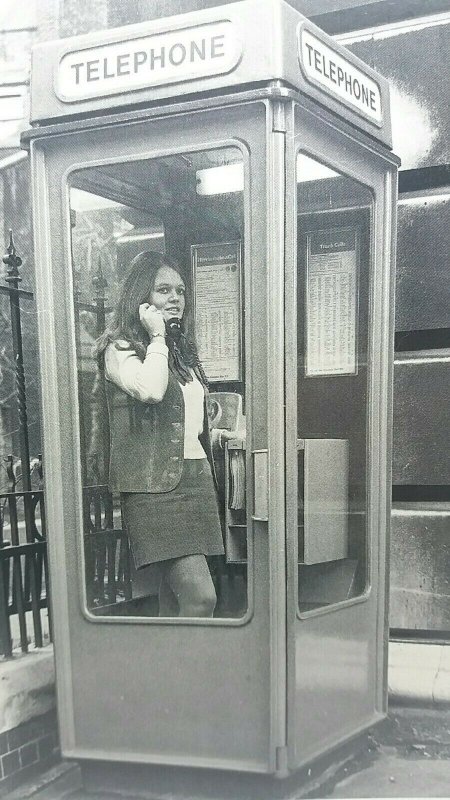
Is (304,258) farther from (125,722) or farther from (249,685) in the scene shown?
(125,722)

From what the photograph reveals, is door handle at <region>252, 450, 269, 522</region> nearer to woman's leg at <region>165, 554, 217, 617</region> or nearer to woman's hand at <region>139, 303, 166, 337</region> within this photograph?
woman's leg at <region>165, 554, 217, 617</region>

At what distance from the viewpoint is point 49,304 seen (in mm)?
2369

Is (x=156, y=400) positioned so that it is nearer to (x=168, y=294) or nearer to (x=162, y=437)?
(x=162, y=437)

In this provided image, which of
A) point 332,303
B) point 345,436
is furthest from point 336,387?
point 332,303

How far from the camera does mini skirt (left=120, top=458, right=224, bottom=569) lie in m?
2.49

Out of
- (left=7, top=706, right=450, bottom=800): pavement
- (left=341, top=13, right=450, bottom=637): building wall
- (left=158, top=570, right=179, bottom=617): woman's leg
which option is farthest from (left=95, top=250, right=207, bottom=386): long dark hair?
(left=7, top=706, right=450, bottom=800): pavement

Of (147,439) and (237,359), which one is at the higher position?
(237,359)

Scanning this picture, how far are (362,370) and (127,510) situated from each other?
932mm

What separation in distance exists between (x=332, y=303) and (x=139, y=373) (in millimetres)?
734

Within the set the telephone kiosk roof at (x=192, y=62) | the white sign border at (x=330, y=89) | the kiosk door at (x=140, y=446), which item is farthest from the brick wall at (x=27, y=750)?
the white sign border at (x=330, y=89)

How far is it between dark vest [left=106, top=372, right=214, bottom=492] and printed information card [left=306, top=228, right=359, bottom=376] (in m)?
0.51

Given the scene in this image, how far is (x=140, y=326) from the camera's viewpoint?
98.5 inches

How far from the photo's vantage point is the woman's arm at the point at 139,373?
7.97 ft

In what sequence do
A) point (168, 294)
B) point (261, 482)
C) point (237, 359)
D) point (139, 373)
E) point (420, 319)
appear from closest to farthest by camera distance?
1. point (261, 482)
2. point (139, 373)
3. point (168, 294)
4. point (237, 359)
5. point (420, 319)
